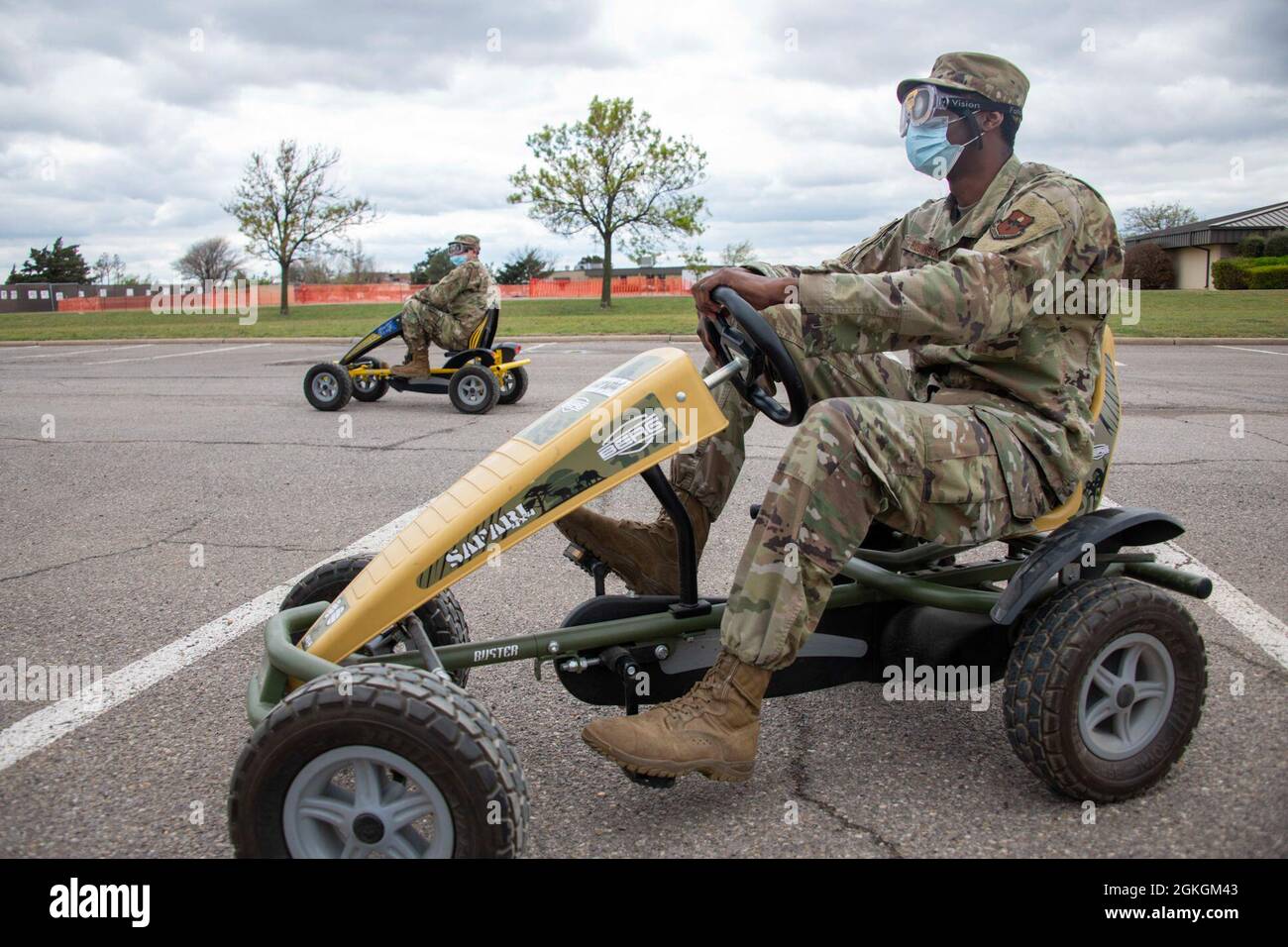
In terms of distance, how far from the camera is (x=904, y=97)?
3.03m

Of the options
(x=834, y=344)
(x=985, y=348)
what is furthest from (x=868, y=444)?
(x=985, y=348)

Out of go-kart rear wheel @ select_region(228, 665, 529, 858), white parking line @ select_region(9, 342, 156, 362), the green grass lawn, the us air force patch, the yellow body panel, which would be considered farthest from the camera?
the green grass lawn

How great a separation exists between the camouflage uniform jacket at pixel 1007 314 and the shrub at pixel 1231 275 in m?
39.9

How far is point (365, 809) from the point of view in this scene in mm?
2184

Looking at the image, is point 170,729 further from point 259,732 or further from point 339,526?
point 339,526

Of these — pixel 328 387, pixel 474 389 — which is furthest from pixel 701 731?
pixel 328 387

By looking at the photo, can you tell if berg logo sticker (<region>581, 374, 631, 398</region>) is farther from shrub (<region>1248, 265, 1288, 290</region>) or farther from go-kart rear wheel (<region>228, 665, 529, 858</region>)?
shrub (<region>1248, 265, 1288, 290</region>)

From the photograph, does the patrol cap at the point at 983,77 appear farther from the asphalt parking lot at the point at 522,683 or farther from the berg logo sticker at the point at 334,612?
the berg logo sticker at the point at 334,612

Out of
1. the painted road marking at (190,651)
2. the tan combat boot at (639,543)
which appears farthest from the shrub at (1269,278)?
the tan combat boot at (639,543)

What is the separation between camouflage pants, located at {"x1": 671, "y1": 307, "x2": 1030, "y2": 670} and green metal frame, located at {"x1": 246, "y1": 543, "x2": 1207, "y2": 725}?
0.28 m

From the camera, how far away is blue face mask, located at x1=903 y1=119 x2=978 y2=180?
2.97m

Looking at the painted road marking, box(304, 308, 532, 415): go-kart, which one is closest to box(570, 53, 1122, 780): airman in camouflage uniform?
the painted road marking

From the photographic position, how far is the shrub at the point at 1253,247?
136 ft
